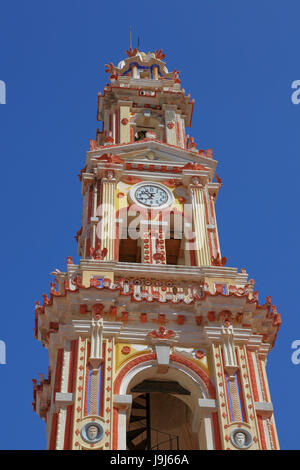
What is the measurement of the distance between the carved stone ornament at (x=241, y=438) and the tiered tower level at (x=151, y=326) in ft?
0.09

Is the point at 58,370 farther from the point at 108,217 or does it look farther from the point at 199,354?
the point at 108,217

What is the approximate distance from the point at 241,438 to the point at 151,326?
4293 mm

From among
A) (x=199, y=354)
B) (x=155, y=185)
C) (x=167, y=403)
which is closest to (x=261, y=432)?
(x=199, y=354)

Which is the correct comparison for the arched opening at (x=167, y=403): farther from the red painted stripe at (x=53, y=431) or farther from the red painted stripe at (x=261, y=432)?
the red painted stripe at (x=53, y=431)

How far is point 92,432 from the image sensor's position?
66.6ft

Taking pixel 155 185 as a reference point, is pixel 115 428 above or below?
below

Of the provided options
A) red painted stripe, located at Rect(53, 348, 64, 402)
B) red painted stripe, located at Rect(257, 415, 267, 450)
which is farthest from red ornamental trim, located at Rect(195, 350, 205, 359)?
red painted stripe, located at Rect(53, 348, 64, 402)

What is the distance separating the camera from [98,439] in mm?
20141

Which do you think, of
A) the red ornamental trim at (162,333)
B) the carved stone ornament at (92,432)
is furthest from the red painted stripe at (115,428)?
the red ornamental trim at (162,333)

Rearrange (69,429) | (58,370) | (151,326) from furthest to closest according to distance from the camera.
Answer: (151,326), (58,370), (69,429)

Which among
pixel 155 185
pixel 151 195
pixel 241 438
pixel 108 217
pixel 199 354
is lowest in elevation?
pixel 241 438

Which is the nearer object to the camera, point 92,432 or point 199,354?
point 92,432
